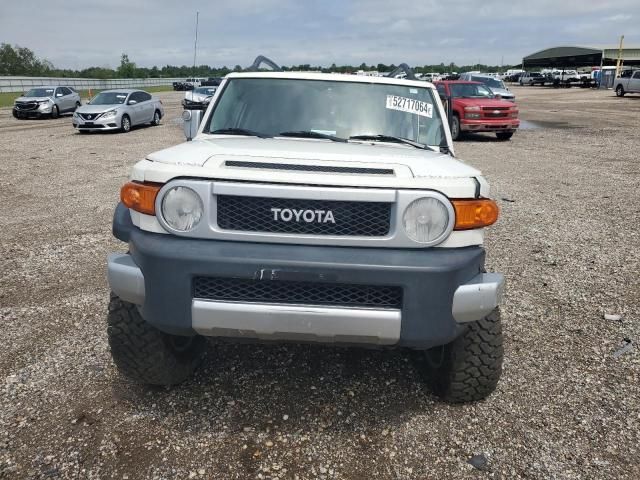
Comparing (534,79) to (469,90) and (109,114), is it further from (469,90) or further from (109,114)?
(109,114)

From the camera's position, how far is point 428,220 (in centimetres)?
244

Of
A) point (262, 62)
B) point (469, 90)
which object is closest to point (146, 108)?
point (469, 90)

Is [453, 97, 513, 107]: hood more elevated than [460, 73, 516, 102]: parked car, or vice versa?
[460, 73, 516, 102]: parked car

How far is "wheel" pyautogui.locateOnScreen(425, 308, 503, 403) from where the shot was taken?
282 cm

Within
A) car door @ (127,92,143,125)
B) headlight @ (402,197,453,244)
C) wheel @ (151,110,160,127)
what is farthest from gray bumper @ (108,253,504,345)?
wheel @ (151,110,160,127)

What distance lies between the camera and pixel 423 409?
2988 mm

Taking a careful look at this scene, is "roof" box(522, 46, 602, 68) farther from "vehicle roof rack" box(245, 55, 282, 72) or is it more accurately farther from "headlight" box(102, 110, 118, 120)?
"vehicle roof rack" box(245, 55, 282, 72)

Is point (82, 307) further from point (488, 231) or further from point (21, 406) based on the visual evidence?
point (488, 231)

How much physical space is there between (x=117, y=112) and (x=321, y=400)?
17335 mm

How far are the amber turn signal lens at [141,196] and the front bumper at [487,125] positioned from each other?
1491cm

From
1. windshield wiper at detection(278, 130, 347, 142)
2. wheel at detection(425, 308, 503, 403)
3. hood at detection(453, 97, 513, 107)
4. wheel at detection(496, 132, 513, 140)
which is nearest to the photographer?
wheel at detection(425, 308, 503, 403)

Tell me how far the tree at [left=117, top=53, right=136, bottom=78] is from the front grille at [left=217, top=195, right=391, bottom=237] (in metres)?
94.7

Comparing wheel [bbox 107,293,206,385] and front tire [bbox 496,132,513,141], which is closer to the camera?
wheel [bbox 107,293,206,385]

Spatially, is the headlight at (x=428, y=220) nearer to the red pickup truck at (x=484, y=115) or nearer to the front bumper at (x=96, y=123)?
the red pickup truck at (x=484, y=115)
